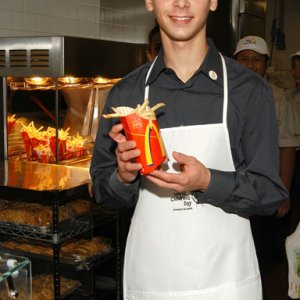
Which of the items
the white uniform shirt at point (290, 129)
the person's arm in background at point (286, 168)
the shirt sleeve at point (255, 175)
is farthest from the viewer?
the white uniform shirt at point (290, 129)

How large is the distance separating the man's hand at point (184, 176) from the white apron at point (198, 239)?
171 mm

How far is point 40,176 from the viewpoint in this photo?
8.26 feet

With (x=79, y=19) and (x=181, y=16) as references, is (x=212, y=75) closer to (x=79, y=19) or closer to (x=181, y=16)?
(x=181, y=16)

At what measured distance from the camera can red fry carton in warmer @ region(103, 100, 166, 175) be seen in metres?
1.34

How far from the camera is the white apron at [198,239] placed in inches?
61.2

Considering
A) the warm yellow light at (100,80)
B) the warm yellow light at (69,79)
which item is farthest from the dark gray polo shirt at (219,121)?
the warm yellow light at (100,80)

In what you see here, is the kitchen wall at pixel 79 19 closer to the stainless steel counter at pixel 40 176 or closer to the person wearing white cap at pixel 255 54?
the stainless steel counter at pixel 40 176

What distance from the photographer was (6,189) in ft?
7.56

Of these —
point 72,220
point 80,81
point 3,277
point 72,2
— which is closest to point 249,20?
point 72,2

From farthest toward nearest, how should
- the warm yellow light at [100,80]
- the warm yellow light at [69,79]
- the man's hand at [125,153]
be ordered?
the warm yellow light at [100,80] < the warm yellow light at [69,79] < the man's hand at [125,153]

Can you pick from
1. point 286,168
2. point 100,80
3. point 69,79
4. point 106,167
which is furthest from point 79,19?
point 106,167

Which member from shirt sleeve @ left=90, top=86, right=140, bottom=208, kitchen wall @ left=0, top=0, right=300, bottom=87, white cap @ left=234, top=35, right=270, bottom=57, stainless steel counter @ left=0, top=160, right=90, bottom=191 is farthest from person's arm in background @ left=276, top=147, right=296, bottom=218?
shirt sleeve @ left=90, top=86, right=140, bottom=208

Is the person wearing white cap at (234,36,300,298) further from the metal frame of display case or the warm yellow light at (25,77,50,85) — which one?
the warm yellow light at (25,77,50,85)

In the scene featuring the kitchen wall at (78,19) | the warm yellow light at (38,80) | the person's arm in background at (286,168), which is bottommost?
the person's arm in background at (286,168)
